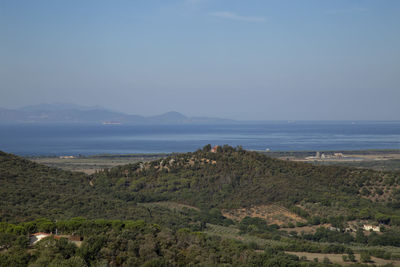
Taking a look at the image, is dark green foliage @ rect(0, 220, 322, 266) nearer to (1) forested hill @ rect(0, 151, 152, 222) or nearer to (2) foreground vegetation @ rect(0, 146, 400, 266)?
(2) foreground vegetation @ rect(0, 146, 400, 266)

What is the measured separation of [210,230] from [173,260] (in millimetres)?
12059

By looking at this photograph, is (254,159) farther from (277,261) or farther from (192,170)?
(277,261)

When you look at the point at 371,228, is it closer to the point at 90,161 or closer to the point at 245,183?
the point at 245,183

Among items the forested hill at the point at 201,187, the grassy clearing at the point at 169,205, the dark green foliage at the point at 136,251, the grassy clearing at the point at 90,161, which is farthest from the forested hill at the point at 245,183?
the grassy clearing at the point at 90,161

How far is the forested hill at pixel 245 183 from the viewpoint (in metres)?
36.8

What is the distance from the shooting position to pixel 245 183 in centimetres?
4209

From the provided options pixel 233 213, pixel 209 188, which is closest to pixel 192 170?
pixel 209 188

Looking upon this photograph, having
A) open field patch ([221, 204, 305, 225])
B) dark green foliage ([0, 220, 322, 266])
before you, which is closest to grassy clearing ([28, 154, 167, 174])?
open field patch ([221, 204, 305, 225])

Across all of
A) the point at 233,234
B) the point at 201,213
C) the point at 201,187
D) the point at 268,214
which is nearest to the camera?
the point at 233,234

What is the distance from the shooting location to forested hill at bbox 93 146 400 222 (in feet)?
121

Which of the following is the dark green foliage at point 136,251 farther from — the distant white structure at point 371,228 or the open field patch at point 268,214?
the distant white structure at point 371,228

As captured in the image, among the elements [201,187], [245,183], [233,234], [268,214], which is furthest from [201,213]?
[245,183]

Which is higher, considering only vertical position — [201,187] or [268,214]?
[201,187]

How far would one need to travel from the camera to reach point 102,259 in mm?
16000
